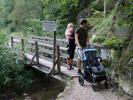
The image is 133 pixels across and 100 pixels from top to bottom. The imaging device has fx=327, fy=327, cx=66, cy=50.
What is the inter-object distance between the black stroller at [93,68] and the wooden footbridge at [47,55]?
1.45 metres

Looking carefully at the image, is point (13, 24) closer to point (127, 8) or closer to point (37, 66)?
point (37, 66)

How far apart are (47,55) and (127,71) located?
744cm

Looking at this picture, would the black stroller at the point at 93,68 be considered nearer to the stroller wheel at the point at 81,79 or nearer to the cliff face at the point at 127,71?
the stroller wheel at the point at 81,79

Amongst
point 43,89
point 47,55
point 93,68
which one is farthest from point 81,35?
point 47,55

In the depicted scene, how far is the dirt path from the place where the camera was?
9.11 metres

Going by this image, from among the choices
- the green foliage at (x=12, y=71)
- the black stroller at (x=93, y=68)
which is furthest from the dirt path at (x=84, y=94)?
the green foliage at (x=12, y=71)

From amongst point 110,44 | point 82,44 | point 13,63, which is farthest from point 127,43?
point 13,63

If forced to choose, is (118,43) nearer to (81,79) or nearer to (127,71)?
(81,79)

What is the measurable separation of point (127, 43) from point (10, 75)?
6.98 metres

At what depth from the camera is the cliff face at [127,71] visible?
27.7 ft

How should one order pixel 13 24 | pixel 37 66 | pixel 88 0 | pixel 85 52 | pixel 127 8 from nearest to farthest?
pixel 127 8 < pixel 85 52 < pixel 37 66 < pixel 88 0 < pixel 13 24

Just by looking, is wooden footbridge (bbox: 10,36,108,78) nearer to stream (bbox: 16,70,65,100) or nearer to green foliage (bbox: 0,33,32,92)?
green foliage (bbox: 0,33,32,92)

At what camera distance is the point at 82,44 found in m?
10.4

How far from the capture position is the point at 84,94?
31.3ft
